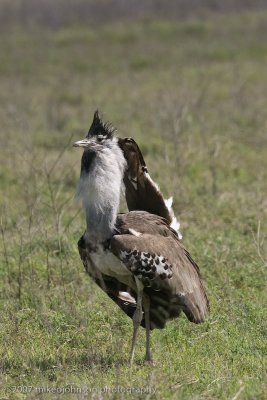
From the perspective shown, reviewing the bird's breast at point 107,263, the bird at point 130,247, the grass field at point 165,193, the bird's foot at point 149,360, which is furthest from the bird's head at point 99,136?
the bird's foot at point 149,360

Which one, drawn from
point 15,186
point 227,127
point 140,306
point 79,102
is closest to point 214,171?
point 15,186

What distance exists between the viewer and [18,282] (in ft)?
19.3

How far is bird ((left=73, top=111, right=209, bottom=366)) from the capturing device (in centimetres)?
449

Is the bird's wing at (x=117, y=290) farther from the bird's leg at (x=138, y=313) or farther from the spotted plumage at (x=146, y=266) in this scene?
the spotted plumage at (x=146, y=266)

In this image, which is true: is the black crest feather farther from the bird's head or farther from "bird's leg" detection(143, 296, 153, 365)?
"bird's leg" detection(143, 296, 153, 365)

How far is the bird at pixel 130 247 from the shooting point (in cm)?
449

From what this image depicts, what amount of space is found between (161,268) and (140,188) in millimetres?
619

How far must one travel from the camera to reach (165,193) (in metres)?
7.79

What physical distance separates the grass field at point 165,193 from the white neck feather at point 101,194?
1.56 feet

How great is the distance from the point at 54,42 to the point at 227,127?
9.97 m

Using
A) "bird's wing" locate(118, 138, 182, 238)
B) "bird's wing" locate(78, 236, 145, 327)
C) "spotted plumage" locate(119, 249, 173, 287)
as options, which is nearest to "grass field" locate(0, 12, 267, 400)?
"bird's wing" locate(78, 236, 145, 327)

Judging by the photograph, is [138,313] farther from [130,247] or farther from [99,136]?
[99,136]

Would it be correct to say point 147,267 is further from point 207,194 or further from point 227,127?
point 227,127

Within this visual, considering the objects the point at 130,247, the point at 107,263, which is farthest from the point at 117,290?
the point at 130,247
